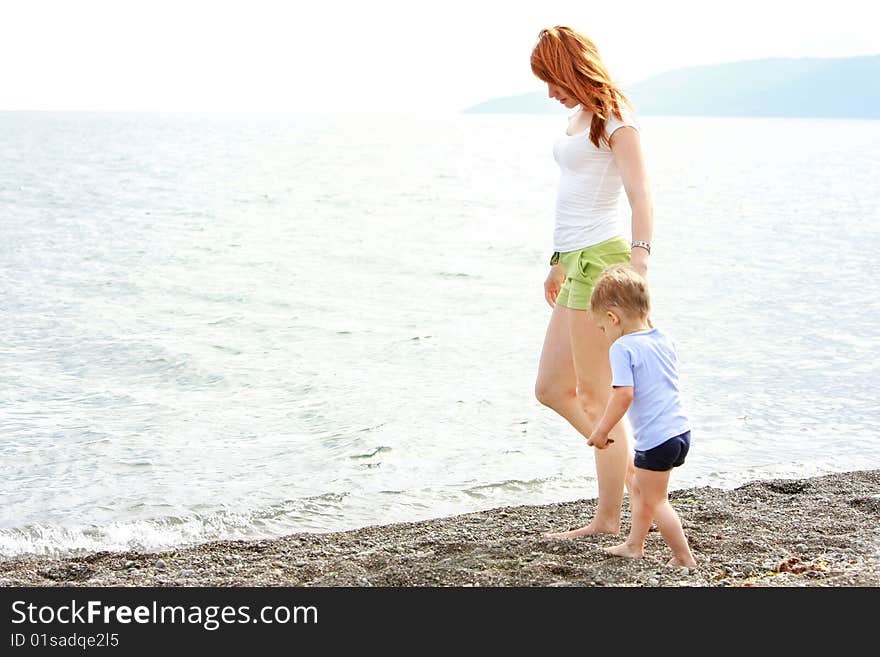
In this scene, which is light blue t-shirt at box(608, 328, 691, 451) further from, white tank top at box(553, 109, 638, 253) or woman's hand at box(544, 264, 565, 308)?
woman's hand at box(544, 264, 565, 308)

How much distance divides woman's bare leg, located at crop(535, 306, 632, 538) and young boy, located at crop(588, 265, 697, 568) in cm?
29

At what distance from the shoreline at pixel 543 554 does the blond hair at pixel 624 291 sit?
965mm

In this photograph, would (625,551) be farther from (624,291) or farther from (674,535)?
(624,291)

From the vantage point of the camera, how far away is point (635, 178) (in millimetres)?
3814

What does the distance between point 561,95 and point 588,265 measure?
26.6 inches

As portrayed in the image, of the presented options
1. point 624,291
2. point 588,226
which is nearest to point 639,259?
point 624,291

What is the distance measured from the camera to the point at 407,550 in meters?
4.52

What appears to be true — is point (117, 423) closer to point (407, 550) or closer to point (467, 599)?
point (407, 550)

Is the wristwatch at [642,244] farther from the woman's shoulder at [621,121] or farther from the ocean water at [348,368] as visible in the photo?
the ocean water at [348,368]

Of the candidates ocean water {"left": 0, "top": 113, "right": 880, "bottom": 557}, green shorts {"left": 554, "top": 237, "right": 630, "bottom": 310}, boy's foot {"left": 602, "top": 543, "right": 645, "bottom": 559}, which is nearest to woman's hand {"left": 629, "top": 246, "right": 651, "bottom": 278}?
green shorts {"left": 554, "top": 237, "right": 630, "bottom": 310}

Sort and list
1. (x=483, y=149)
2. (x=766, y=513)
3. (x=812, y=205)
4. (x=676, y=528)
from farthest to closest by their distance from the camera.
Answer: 1. (x=483, y=149)
2. (x=812, y=205)
3. (x=766, y=513)
4. (x=676, y=528)

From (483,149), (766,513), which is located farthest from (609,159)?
(483,149)

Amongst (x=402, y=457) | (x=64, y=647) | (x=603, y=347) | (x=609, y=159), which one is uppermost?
(x=609, y=159)

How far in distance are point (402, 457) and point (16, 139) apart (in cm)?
7748
